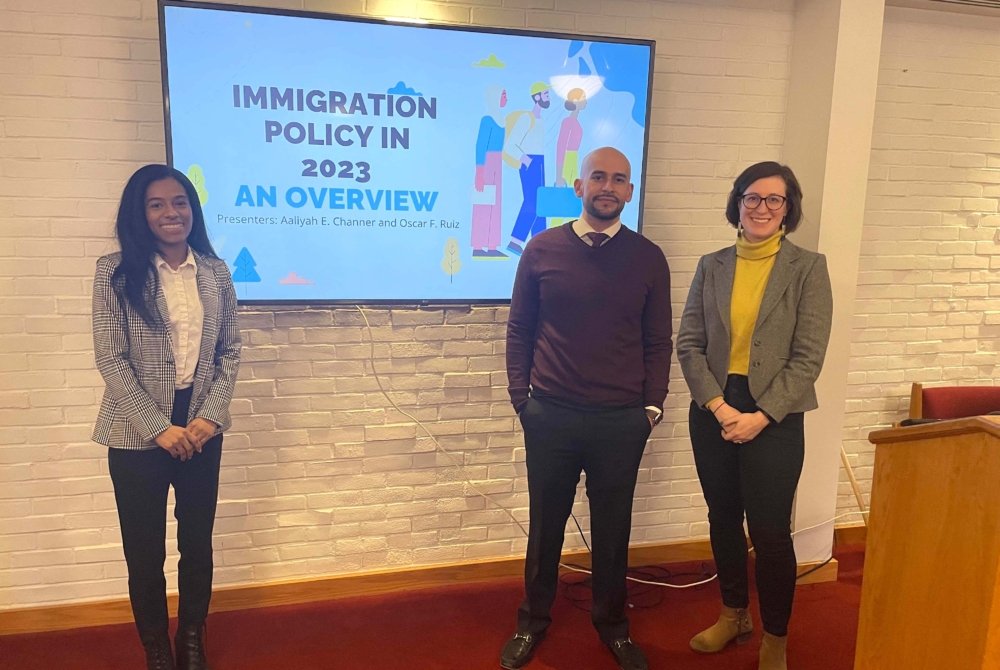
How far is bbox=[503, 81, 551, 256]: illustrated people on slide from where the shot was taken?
8.00 ft

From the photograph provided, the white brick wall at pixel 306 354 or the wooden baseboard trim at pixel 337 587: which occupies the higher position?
the white brick wall at pixel 306 354

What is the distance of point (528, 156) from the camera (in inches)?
97.5

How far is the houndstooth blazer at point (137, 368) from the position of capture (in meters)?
1.87

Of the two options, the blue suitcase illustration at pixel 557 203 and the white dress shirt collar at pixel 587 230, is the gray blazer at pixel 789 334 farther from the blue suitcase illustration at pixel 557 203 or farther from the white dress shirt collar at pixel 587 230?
the blue suitcase illustration at pixel 557 203

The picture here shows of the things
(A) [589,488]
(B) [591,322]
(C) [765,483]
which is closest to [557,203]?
(B) [591,322]

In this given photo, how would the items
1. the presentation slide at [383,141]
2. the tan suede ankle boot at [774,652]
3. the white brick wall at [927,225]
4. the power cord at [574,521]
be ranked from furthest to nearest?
the white brick wall at [927,225]
the power cord at [574,521]
the presentation slide at [383,141]
the tan suede ankle boot at [774,652]

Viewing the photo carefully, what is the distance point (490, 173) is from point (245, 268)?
96cm

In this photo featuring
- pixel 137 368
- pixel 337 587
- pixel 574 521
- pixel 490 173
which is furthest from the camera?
pixel 574 521

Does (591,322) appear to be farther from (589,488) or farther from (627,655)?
(627,655)

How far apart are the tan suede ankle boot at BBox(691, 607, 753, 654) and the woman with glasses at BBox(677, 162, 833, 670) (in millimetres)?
175

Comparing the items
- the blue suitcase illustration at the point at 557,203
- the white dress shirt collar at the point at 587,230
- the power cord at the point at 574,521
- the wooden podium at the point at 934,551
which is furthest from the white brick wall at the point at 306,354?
the wooden podium at the point at 934,551

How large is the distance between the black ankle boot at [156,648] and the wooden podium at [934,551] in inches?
79.5

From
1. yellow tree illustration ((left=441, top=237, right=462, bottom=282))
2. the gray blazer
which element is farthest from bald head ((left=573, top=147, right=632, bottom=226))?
yellow tree illustration ((left=441, top=237, right=462, bottom=282))

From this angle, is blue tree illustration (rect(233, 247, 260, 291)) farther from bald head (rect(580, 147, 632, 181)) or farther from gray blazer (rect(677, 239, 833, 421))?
gray blazer (rect(677, 239, 833, 421))
